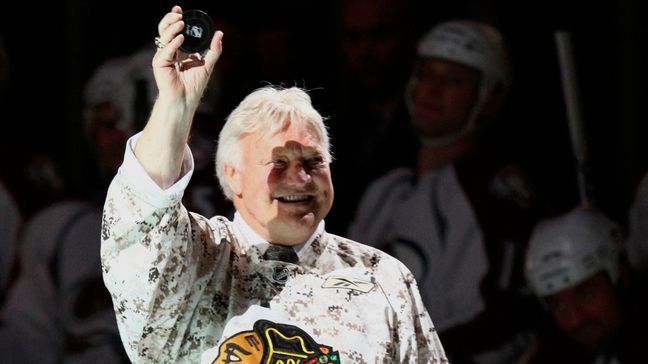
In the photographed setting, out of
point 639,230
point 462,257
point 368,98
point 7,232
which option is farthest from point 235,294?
point 7,232

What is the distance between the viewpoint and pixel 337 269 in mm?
2371

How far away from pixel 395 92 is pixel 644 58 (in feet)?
2.66

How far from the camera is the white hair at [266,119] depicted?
2.32 m

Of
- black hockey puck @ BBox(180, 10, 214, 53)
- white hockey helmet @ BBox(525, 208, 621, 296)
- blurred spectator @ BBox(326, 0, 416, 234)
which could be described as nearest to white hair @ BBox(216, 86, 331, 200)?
black hockey puck @ BBox(180, 10, 214, 53)

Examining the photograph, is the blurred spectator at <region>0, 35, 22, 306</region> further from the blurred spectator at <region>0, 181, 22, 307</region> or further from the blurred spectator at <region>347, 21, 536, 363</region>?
the blurred spectator at <region>347, 21, 536, 363</region>

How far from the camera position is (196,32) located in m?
2.12

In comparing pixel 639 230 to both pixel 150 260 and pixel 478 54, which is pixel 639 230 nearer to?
pixel 478 54

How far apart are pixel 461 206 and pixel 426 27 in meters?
0.64

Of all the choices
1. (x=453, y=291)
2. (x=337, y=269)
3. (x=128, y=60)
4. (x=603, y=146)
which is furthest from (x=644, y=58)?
(x=337, y=269)

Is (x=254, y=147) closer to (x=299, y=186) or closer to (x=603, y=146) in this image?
(x=299, y=186)

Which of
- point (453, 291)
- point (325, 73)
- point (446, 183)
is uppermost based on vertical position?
point (325, 73)

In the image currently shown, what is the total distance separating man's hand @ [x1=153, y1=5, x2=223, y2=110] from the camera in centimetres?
208

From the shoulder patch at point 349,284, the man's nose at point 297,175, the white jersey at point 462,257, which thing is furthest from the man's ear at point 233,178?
the white jersey at point 462,257

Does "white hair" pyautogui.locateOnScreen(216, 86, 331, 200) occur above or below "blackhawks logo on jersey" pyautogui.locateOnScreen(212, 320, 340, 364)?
above
